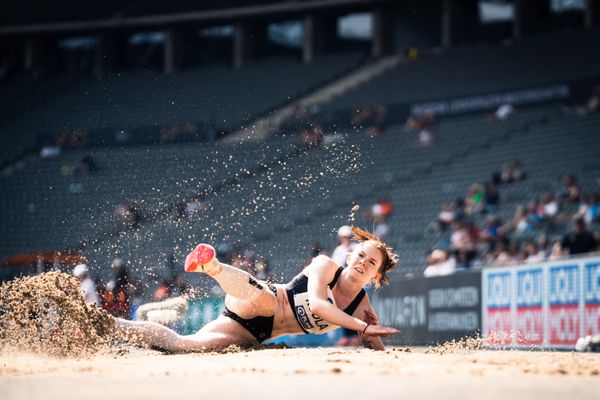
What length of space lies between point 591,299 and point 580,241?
9.36 feet

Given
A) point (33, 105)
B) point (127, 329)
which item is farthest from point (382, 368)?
point (33, 105)

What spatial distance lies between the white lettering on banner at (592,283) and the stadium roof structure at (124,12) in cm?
2478

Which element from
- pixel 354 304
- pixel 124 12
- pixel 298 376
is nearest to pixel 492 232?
pixel 354 304

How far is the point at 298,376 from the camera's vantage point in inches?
295

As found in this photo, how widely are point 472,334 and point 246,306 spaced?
23.7 feet

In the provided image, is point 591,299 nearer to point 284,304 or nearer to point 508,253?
point 508,253

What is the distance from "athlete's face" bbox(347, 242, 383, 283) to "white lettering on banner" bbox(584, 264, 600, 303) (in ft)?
17.6

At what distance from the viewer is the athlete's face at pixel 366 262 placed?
10.1 m

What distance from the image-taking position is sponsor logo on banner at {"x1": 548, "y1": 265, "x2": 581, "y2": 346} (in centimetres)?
1473

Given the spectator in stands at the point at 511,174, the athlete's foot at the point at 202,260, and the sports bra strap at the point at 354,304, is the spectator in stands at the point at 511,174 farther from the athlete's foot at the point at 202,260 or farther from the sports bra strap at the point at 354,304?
the athlete's foot at the point at 202,260

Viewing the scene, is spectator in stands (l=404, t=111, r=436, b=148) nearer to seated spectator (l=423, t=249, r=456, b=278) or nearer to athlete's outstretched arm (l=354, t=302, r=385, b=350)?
seated spectator (l=423, t=249, r=456, b=278)

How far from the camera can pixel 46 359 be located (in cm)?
976

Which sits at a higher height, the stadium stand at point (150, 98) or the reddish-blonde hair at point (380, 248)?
the reddish-blonde hair at point (380, 248)

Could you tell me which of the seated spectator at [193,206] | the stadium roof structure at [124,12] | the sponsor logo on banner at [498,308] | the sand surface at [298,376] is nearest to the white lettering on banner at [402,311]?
the sponsor logo on banner at [498,308]
